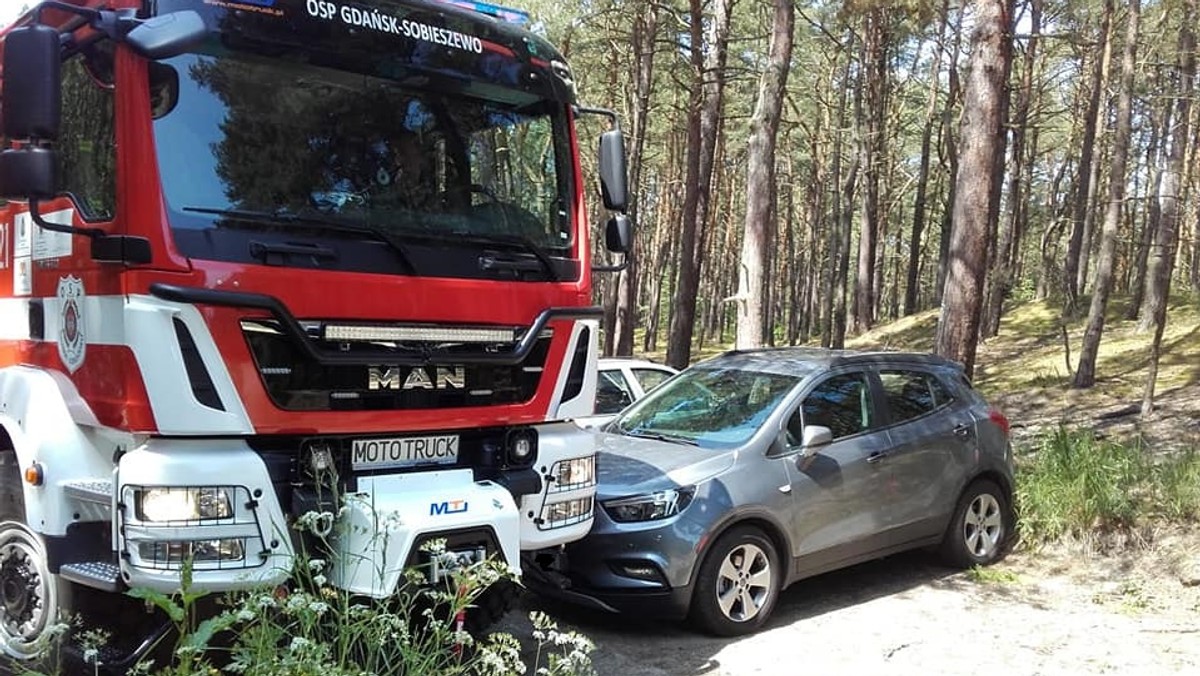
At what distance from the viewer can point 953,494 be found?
24.0 feet

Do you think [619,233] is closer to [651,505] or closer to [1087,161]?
[651,505]

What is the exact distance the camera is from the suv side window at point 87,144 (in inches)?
159

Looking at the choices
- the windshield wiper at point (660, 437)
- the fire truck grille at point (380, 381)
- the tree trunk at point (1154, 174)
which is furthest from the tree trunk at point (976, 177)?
the tree trunk at point (1154, 174)

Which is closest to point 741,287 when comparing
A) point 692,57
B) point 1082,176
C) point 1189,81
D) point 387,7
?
point 692,57

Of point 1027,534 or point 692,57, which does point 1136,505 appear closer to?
point 1027,534

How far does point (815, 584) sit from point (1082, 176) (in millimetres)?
23537

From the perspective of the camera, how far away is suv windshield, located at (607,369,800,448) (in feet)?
21.5

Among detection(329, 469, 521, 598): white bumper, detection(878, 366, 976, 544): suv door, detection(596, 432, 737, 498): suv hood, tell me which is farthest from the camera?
detection(878, 366, 976, 544): suv door

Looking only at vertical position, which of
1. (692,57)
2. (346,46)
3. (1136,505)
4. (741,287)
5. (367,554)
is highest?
(692,57)

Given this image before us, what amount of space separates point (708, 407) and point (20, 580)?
14.5 ft

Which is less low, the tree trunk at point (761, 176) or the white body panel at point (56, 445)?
the tree trunk at point (761, 176)

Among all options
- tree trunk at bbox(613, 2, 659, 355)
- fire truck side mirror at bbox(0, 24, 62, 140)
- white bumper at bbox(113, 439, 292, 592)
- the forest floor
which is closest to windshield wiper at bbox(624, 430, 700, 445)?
the forest floor

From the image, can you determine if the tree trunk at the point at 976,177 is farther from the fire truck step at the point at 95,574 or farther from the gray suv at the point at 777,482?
the fire truck step at the point at 95,574

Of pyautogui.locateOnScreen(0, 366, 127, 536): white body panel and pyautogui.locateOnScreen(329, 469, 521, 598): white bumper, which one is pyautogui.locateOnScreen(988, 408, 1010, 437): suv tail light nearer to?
pyautogui.locateOnScreen(329, 469, 521, 598): white bumper
